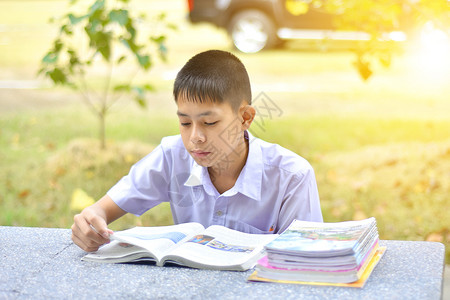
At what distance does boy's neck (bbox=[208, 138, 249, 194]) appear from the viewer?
6.91ft

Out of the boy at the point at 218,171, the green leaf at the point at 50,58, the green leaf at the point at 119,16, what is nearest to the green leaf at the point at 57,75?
the green leaf at the point at 50,58

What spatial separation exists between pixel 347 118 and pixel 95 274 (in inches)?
164

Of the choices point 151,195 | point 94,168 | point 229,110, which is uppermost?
point 229,110

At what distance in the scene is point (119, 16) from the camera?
3.53 m

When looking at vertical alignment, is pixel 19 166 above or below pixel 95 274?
below

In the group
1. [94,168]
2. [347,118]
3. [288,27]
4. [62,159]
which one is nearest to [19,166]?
[62,159]

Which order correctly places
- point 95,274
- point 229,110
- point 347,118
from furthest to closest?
point 347,118
point 229,110
point 95,274

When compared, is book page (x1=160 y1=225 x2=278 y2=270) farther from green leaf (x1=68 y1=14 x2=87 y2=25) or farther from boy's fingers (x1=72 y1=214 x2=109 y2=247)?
green leaf (x1=68 y1=14 x2=87 y2=25)

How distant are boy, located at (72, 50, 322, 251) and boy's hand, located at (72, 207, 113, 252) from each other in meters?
0.18

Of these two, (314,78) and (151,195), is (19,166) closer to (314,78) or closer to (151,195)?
(151,195)

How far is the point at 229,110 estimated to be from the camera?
6.45 ft

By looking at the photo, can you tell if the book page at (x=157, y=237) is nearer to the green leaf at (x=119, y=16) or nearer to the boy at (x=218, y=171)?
the boy at (x=218, y=171)

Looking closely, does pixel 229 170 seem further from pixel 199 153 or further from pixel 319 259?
pixel 319 259

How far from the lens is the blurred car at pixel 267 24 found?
7.04 m
